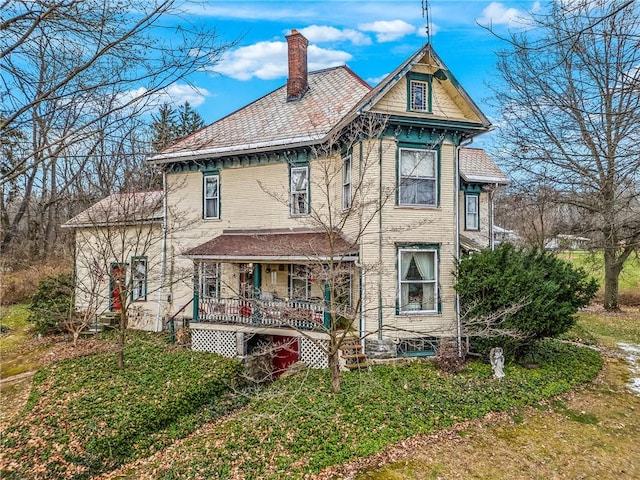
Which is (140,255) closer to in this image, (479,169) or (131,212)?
(131,212)

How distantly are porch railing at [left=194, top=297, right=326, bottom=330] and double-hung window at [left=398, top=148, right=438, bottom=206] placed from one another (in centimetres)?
419

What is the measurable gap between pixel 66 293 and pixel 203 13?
1681 cm

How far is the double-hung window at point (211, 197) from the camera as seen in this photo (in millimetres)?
15023

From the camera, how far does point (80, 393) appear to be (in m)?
9.94

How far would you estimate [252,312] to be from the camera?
41.7 feet

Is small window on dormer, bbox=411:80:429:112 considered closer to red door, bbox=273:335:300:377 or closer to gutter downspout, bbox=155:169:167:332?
red door, bbox=273:335:300:377

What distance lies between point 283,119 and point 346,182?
4.26 meters

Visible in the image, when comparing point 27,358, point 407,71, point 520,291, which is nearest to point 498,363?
point 520,291

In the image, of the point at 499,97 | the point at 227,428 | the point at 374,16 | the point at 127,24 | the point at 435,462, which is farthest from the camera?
the point at 499,97

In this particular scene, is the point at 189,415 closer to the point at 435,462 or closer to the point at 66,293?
the point at 435,462

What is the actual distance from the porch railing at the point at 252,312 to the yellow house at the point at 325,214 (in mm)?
51

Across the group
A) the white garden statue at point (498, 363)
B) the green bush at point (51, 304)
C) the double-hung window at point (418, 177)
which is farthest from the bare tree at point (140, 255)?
A: the white garden statue at point (498, 363)

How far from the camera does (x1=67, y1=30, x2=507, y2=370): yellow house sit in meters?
10.9

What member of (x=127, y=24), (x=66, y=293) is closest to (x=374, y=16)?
(x=127, y=24)
